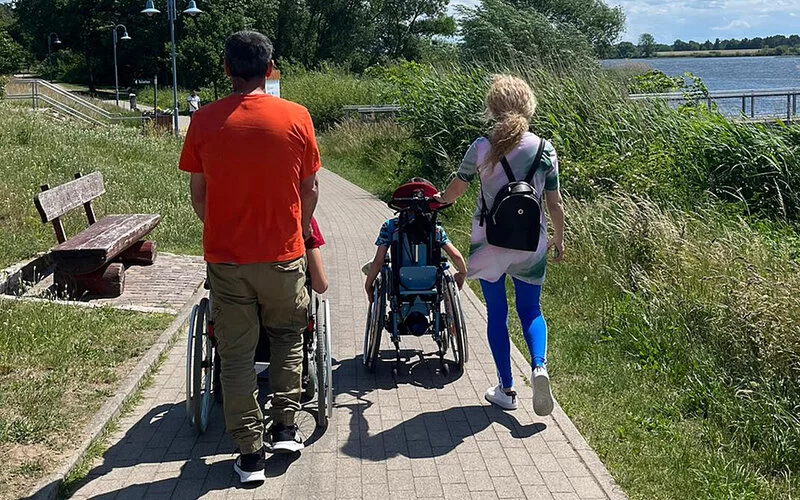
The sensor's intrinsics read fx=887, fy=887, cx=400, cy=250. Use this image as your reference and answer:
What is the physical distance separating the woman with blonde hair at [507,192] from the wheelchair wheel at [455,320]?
0.41 metres

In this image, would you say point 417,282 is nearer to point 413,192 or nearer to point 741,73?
point 413,192

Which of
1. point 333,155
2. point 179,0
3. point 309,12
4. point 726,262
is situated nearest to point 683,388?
point 726,262

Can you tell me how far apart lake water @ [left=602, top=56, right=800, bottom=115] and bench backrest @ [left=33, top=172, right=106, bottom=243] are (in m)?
8.34

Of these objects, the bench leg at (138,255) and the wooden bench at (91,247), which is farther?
the bench leg at (138,255)

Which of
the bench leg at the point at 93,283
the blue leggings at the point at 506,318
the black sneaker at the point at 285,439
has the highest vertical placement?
the blue leggings at the point at 506,318

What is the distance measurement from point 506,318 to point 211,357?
1.78m

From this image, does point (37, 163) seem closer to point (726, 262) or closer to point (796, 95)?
point (726, 262)

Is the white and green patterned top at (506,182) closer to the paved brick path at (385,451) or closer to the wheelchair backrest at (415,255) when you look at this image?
the wheelchair backrest at (415,255)

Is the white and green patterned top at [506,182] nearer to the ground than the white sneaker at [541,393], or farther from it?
farther from it

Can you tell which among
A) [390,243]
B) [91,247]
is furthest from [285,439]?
[91,247]

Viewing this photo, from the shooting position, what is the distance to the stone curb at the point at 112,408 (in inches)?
164

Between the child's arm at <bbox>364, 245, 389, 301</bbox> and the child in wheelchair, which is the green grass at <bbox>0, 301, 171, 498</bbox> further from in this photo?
the child in wheelchair

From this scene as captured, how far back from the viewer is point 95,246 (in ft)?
25.8

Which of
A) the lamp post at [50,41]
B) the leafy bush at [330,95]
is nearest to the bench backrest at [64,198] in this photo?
the leafy bush at [330,95]
